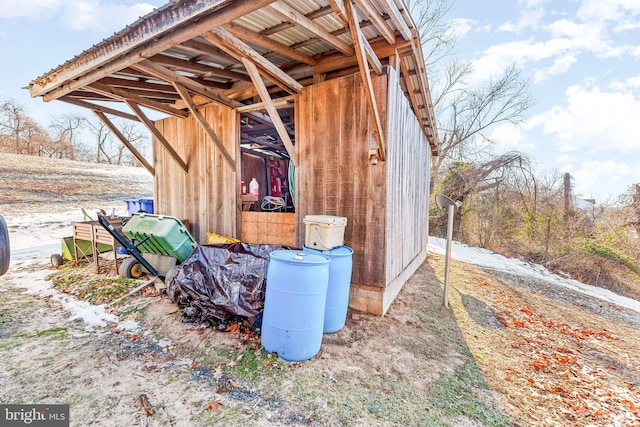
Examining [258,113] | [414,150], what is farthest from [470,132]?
[258,113]

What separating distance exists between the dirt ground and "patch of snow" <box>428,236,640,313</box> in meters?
3.61

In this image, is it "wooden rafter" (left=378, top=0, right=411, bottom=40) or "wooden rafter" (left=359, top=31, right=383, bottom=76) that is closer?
"wooden rafter" (left=378, top=0, right=411, bottom=40)

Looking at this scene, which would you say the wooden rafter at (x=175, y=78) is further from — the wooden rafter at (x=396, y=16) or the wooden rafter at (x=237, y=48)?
the wooden rafter at (x=396, y=16)

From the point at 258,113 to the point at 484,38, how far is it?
11098mm

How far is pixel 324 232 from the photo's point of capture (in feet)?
9.26

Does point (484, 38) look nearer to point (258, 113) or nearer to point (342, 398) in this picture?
point (258, 113)

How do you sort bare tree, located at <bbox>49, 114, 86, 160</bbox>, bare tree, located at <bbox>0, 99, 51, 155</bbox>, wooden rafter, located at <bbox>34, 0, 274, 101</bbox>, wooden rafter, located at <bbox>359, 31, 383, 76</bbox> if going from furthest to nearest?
bare tree, located at <bbox>49, 114, 86, 160</bbox>, bare tree, located at <bbox>0, 99, 51, 155</bbox>, wooden rafter, located at <bbox>359, 31, 383, 76</bbox>, wooden rafter, located at <bbox>34, 0, 274, 101</bbox>

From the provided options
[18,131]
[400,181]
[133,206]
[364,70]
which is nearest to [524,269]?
[400,181]

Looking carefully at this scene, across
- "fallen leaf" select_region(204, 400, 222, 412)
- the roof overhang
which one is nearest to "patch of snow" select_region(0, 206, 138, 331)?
"fallen leaf" select_region(204, 400, 222, 412)

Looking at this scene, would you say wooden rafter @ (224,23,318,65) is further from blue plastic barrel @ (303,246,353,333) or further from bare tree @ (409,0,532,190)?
bare tree @ (409,0,532,190)

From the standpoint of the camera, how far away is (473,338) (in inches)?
115

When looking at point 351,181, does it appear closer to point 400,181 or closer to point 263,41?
point 400,181

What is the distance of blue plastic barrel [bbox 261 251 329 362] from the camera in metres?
2.15

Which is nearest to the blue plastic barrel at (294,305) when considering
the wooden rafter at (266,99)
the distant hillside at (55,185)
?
the wooden rafter at (266,99)
